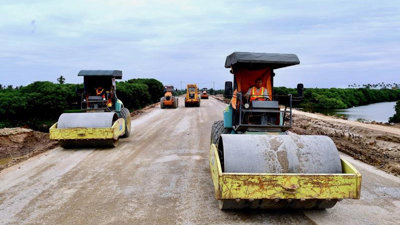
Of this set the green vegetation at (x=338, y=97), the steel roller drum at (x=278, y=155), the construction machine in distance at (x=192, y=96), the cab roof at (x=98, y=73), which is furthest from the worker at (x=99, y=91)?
the green vegetation at (x=338, y=97)

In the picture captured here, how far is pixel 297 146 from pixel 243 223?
1.42m

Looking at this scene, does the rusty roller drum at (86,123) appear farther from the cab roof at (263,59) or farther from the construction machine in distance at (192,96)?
the construction machine in distance at (192,96)

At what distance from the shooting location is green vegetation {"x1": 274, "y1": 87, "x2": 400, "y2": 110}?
60.6m

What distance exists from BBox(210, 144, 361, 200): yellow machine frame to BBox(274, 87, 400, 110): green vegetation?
33.5m

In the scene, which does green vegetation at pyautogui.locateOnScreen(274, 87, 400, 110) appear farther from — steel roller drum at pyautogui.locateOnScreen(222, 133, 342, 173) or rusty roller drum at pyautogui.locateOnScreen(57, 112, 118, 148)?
steel roller drum at pyautogui.locateOnScreen(222, 133, 342, 173)

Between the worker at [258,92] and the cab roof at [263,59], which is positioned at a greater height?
the cab roof at [263,59]

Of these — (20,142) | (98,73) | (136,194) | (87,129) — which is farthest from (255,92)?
(20,142)

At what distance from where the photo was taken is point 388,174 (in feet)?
26.3

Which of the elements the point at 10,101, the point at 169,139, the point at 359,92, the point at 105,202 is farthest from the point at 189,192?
the point at 359,92

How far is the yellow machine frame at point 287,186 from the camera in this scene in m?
4.61

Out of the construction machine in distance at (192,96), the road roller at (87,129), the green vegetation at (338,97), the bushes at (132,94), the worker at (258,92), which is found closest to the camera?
the worker at (258,92)

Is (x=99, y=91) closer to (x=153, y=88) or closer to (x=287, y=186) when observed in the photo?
(x=287, y=186)

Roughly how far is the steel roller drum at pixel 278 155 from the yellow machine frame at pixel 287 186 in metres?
0.36

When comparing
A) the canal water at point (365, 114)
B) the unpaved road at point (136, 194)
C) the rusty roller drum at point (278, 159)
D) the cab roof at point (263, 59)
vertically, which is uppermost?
the cab roof at point (263, 59)
